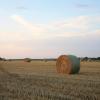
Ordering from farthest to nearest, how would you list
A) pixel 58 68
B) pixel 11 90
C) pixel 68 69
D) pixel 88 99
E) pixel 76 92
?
pixel 58 68 → pixel 68 69 → pixel 11 90 → pixel 76 92 → pixel 88 99

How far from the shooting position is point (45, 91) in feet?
35.6

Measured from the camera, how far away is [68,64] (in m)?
20.9

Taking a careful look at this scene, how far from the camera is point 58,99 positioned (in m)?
9.20

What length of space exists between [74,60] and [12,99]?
1223 centimetres

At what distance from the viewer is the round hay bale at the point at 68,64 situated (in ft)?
68.2

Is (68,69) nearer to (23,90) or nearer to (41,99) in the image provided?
(23,90)

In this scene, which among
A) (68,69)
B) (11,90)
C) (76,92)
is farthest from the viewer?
(68,69)

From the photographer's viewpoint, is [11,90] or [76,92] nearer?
[76,92]

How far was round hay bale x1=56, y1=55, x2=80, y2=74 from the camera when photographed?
20781 mm

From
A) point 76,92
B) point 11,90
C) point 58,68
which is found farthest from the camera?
point 58,68

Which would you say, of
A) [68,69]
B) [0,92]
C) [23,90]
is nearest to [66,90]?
[23,90]

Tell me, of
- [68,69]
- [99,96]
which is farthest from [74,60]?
[99,96]

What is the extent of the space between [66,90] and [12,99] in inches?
95.4

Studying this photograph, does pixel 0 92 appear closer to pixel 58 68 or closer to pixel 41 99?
pixel 41 99
